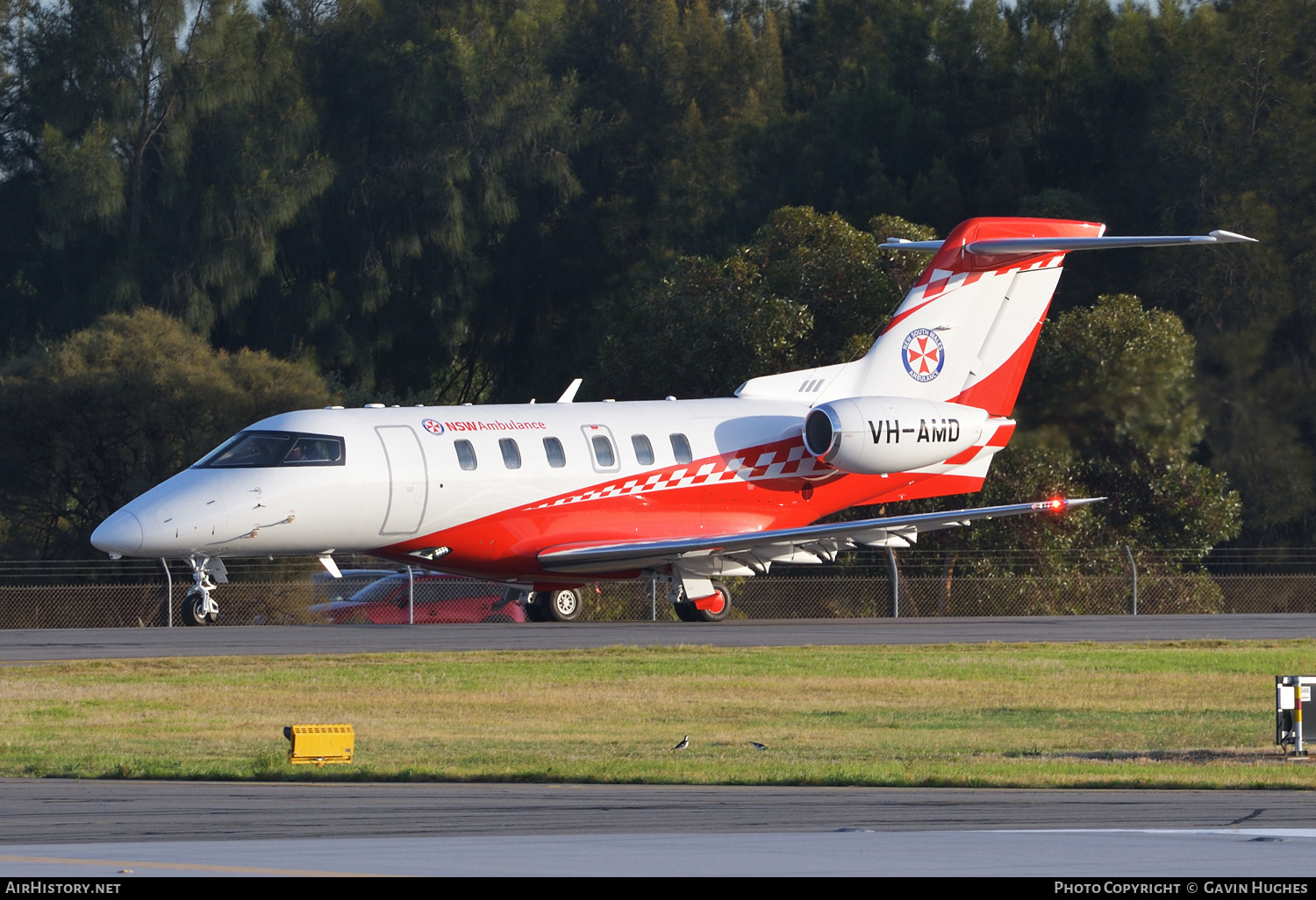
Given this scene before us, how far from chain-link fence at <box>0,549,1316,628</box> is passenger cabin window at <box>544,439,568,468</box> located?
19.8 feet

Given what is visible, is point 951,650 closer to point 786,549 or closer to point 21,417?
point 786,549

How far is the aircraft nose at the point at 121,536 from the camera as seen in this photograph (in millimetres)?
26031

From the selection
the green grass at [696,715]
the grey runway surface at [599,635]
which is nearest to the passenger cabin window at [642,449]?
the grey runway surface at [599,635]

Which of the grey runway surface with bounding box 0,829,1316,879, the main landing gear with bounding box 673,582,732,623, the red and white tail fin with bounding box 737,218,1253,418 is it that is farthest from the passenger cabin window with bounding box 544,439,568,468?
the grey runway surface with bounding box 0,829,1316,879

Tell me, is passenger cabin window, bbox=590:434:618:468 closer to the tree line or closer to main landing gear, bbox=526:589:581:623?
main landing gear, bbox=526:589:581:623

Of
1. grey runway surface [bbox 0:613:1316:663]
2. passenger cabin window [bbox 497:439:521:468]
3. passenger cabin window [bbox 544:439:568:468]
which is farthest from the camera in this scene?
passenger cabin window [bbox 544:439:568:468]

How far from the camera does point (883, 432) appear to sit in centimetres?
3109

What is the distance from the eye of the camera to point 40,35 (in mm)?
45875

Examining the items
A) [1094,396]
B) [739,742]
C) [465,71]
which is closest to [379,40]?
[465,71]

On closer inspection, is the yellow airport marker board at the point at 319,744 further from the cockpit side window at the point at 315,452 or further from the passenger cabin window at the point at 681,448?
the passenger cabin window at the point at 681,448

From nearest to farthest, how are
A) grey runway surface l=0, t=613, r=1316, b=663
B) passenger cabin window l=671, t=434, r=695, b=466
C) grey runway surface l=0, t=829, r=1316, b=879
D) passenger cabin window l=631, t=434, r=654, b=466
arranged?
grey runway surface l=0, t=829, r=1316, b=879, grey runway surface l=0, t=613, r=1316, b=663, passenger cabin window l=631, t=434, r=654, b=466, passenger cabin window l=671, t=434, r=695, b=466

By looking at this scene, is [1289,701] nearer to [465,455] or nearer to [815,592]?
[465,455]

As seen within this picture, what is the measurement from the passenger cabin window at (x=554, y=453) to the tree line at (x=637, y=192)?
9.69 metres

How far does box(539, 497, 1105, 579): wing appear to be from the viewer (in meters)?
28.9
